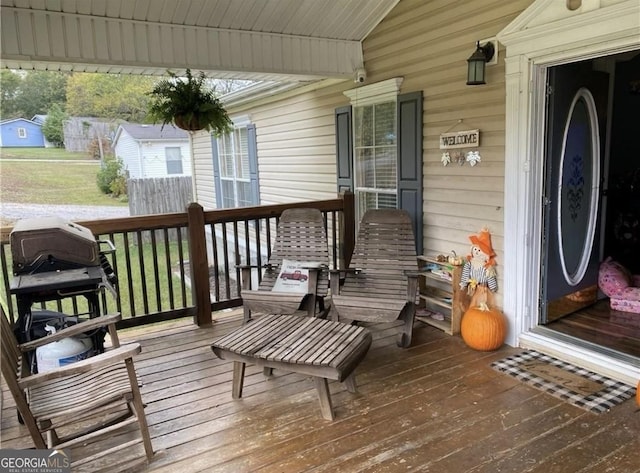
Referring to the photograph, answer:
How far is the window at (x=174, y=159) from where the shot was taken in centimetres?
1471

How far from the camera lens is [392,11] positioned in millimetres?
4391

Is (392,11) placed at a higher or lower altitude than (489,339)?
higher

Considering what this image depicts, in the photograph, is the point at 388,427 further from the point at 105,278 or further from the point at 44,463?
the point at 105,278

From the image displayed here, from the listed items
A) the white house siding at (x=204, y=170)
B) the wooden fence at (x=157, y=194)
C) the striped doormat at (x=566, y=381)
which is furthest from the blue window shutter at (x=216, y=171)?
the striped doormat at (x=566, y=381)

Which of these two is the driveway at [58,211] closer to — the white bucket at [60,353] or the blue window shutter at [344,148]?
the blue window shutter at [344,148]

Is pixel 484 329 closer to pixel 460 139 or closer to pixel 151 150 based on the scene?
pixel 460 139

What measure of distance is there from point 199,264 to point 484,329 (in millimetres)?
2443

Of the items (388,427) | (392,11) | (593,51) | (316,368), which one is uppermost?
(392,11)

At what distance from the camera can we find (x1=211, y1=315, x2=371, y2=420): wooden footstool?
8.25 ft

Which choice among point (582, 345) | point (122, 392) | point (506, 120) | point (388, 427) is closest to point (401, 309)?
point (388, 427)

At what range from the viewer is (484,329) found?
11.1ft

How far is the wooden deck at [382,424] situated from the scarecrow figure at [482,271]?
463 millimetres

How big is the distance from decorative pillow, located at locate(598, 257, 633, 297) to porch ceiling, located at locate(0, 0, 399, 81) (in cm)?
314

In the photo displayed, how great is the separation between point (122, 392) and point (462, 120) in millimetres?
3112
